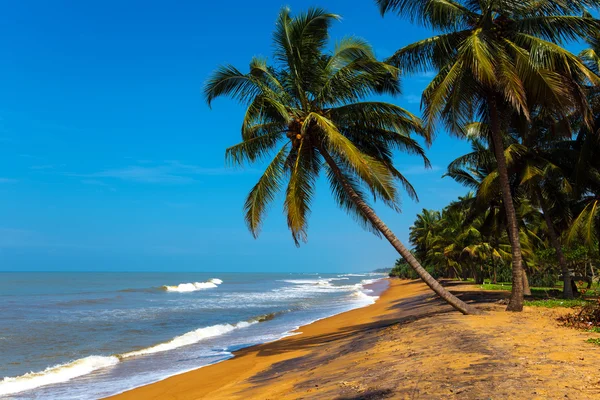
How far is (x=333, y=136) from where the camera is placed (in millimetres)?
10273

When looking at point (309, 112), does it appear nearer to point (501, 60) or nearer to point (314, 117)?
point (314, 117)

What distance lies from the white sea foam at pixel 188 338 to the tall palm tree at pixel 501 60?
1203cm

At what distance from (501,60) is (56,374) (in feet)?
48.8

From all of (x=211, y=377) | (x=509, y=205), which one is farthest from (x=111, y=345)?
(x=509, y=205)

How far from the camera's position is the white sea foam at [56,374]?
11.0 m

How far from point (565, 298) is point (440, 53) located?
1131 cm

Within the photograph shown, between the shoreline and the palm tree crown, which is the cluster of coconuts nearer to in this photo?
the palm tree crown

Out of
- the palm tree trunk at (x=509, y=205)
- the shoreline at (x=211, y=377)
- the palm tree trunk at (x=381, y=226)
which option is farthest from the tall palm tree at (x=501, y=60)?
the shoreline at (x=211, y=377)

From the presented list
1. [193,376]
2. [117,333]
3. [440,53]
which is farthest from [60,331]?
[440,53]

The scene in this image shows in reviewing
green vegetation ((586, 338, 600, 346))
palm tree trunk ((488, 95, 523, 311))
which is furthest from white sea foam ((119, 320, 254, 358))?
green vegetation ((586, 338, 600, 346))

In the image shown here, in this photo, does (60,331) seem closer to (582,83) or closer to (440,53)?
(440,53)

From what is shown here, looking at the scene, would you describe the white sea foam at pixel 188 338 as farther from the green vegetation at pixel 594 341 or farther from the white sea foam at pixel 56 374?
the green vegetation at pixel 594 341

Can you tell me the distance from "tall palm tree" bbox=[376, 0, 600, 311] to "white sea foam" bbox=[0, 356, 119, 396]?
12128 mm

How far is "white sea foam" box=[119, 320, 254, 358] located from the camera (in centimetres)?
1520
